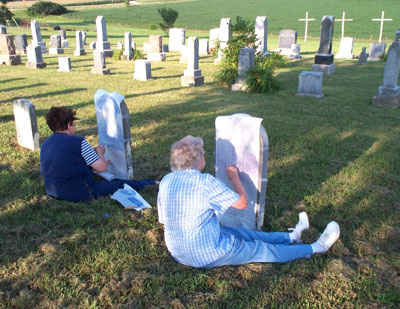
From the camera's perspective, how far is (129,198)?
167 inches

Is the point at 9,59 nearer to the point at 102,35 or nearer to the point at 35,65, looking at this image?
the point at 35,65

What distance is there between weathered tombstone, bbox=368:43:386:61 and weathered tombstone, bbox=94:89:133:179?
19103 millimetres

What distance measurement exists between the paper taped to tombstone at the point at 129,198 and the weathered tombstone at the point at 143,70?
31.1ft

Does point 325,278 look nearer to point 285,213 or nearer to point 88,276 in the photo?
point 285,213

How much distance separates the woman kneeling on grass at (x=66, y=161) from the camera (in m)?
3.99

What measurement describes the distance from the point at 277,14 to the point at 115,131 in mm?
59940

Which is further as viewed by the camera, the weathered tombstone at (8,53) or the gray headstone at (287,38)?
the gray headstone at (287,38)

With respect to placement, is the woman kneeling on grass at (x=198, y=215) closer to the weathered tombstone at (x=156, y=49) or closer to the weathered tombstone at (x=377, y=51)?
the weathered tombstone at (x=156, y=49)

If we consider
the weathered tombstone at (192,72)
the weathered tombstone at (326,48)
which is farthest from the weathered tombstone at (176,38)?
the weathered tombstone at (192,72)

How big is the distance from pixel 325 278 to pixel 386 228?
1.25 metres

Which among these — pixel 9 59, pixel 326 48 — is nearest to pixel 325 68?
pixel 326 48

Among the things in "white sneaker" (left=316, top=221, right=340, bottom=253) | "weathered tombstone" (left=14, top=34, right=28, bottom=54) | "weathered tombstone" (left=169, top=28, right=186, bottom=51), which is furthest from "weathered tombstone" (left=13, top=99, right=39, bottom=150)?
"weathered tombstone" (left=169, top=28, right=186, bottom=51)

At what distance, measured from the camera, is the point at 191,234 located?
2838 mm

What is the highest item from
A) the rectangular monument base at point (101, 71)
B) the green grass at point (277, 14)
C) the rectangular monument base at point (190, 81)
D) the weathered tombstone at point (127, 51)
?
the green grass at point (277, 14)
